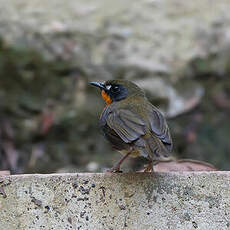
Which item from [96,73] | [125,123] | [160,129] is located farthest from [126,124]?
[96,73]

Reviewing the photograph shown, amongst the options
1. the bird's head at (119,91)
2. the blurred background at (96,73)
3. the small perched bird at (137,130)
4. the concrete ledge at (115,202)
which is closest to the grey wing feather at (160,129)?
the small perched bird at (137,130)

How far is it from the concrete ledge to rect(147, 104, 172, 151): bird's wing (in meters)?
0.21

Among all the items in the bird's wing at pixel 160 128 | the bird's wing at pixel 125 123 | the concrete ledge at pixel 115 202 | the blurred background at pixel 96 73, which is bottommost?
the blurred background at pixel 96 73

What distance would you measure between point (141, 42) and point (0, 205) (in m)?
3.31

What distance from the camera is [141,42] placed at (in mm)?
5879

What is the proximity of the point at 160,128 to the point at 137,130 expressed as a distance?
0.19 m

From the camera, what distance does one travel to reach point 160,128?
3.26 m

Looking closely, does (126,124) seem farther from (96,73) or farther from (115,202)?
(96,73)

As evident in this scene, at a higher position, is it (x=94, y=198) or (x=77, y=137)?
(x=94, y=198)

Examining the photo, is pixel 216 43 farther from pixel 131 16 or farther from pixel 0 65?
pixel 0 65

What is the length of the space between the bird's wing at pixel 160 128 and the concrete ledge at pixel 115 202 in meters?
0.21

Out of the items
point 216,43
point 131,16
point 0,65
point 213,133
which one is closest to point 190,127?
point 213,133

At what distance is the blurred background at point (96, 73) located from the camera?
5.43m

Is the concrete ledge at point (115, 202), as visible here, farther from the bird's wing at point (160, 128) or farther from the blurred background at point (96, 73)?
the blurred background at point (96, 73)
